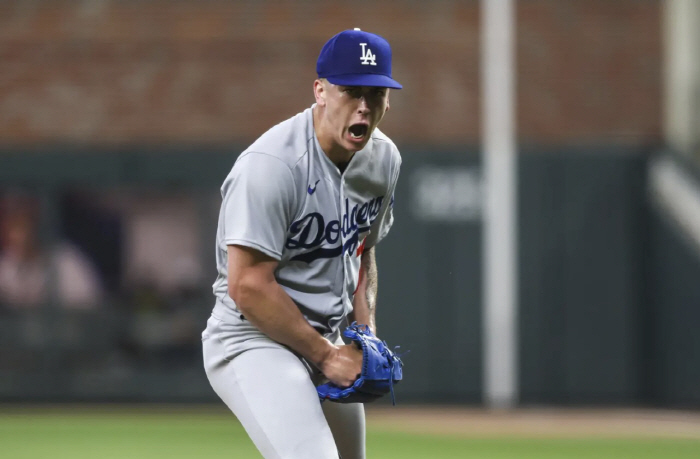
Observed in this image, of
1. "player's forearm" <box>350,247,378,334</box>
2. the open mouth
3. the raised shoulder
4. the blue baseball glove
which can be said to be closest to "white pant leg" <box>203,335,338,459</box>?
the blue baseball glove

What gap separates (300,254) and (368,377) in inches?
18.4

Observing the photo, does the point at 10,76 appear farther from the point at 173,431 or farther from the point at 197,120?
the point at 173,431

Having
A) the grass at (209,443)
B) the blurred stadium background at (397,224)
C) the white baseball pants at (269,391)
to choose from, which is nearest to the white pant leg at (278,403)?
the white baseball pants at (269,391)

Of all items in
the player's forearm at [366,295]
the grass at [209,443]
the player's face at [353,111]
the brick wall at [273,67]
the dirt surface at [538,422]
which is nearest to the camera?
the player's face at [353,111]

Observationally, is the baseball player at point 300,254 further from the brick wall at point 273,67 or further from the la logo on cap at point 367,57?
the brick wall at point 273,67

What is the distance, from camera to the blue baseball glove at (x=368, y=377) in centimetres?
392

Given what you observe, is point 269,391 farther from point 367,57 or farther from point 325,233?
point 367,57

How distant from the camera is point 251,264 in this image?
3816 mm

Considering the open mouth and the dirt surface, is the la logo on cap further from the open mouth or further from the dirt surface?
the dirt surface

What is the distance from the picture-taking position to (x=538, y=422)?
40.6 feet

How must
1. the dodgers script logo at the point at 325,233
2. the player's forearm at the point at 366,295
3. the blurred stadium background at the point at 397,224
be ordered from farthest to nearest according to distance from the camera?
the blurred stadium background at the point at 397,224 < the player's forearm at the point at 366,295 < the dodgers script logo at the point at 325,233

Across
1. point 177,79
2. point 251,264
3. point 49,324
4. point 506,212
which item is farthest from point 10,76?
point 251,264

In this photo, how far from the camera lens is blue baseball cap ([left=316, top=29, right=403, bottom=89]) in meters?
3.81

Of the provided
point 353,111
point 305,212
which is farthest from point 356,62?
point 305,212
